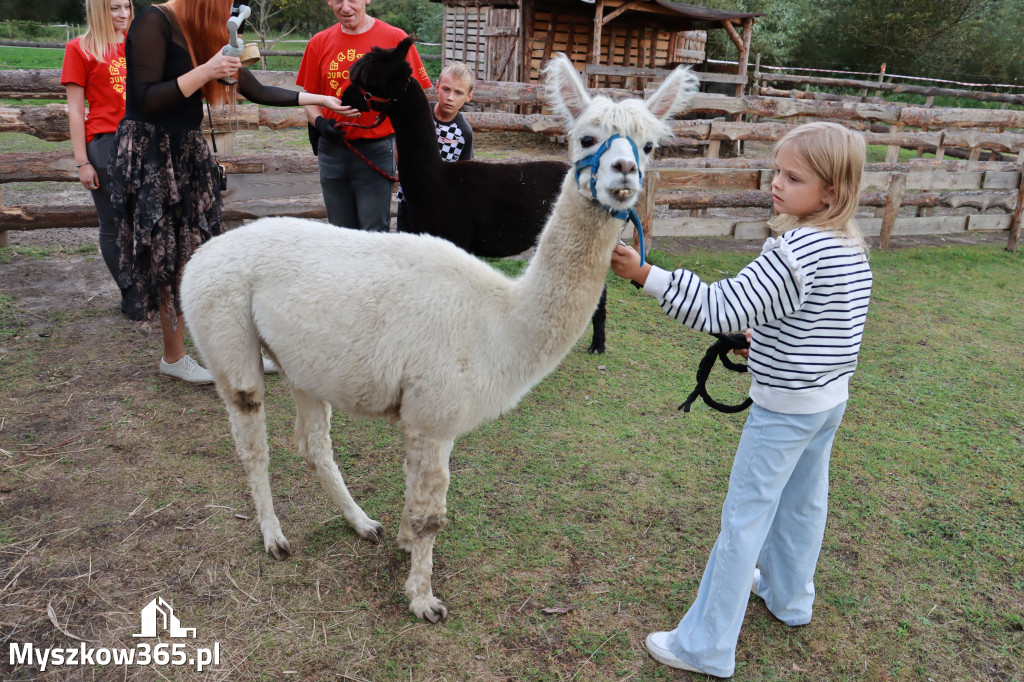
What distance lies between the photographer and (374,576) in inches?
104

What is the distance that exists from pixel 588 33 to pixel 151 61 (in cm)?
1665

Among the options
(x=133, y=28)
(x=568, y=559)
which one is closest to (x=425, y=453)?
(x=568, y=559)

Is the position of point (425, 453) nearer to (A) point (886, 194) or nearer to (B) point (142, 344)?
(B) point (142, 344)

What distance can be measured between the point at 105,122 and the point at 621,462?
3796 mm

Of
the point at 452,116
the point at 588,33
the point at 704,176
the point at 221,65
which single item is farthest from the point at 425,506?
the point at 588,33

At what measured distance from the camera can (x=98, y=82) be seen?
4.10 meters

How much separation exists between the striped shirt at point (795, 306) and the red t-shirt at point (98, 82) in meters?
3.88

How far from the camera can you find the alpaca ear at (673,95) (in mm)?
2279

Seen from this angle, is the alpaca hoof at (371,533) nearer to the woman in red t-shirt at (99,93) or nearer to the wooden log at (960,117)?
the woman in red t-shirt at (99,93)

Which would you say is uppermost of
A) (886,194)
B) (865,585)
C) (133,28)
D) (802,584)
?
(133,28)

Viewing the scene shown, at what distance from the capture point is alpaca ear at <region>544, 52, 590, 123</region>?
7.11 feet

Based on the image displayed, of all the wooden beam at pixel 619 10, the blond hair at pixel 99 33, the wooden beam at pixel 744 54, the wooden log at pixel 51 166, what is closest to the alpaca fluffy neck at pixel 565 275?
the blond hair at pixel 99 33

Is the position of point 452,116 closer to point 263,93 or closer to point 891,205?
point 263,93

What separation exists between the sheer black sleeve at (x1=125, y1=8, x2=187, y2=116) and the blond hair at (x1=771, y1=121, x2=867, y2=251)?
8.62ft
